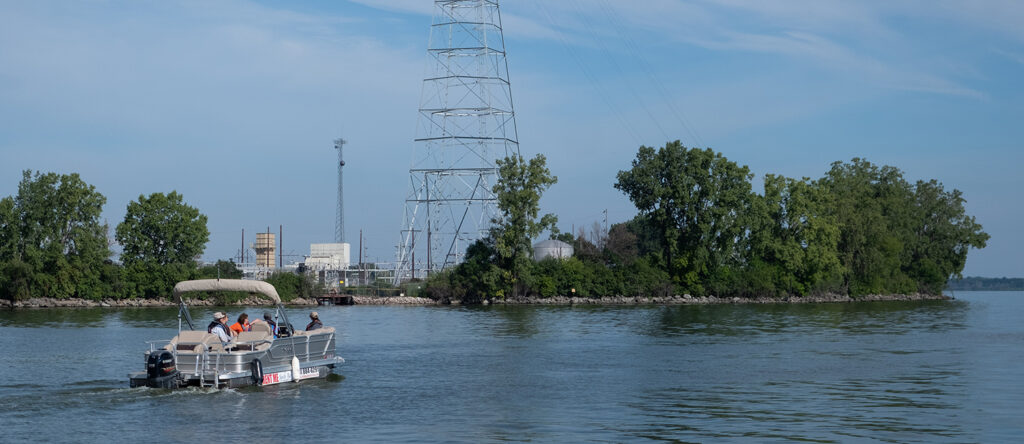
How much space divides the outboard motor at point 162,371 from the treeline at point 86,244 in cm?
8717

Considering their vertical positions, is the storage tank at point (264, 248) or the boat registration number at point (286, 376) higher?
the storage tank at point (264, 248)

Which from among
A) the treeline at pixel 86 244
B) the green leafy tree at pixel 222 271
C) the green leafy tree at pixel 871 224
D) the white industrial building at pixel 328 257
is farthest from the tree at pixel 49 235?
the green leafy tree at pixel 871 224

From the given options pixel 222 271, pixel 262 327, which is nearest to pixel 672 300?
pixel 222 271

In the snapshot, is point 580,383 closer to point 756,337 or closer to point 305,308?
point 756,337

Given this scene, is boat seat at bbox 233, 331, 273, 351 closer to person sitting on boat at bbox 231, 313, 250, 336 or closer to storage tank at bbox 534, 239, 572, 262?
person sitting on boat at bbox 231, 313, 250, 336

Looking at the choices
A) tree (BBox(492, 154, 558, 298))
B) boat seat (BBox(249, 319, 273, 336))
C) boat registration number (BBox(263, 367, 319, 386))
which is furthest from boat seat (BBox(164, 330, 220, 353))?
tree (BBox(492, 154, 558, 298))

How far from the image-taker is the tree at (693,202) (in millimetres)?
114062

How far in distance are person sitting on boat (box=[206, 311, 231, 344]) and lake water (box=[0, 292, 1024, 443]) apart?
1.70 metres

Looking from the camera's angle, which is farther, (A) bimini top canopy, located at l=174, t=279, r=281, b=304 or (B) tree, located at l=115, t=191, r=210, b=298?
(B) tree, located at l=115, t=191, r=210, b=298

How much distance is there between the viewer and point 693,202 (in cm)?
11431

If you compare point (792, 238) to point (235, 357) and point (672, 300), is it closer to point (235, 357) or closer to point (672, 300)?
point (672, 300)

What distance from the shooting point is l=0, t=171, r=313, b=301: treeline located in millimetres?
111250

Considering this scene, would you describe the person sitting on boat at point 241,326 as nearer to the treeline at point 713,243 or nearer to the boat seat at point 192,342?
the boat seat at point 192,342

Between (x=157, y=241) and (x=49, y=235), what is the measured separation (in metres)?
11.6
